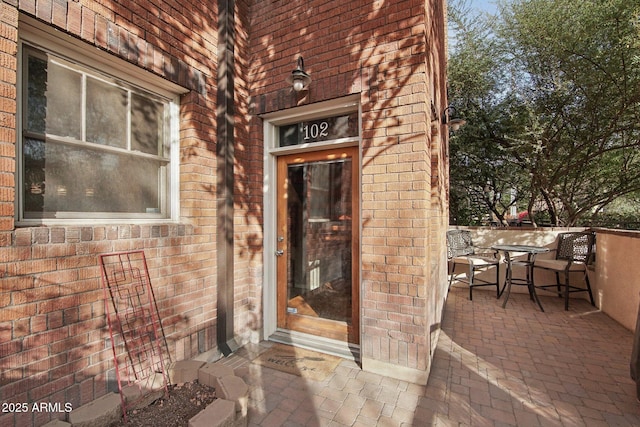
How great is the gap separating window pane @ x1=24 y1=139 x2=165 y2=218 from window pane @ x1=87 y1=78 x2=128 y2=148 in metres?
0.13

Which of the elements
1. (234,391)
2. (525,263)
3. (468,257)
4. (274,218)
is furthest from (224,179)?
(525,263)

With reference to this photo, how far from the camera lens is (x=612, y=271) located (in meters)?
4.52

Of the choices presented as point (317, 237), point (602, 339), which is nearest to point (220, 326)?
point (317, 237)

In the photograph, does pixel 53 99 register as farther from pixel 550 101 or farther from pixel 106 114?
pixel 550 101

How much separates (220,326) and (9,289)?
1.76m

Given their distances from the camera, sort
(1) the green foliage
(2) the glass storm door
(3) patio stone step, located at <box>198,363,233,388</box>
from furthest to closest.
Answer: (1) the green foliage
(2) the glass storm door
(3) patio stone step, located at <box>198,363,233,388</box>

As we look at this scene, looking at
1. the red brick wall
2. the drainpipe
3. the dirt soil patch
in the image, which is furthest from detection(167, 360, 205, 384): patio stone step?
the red brick wall

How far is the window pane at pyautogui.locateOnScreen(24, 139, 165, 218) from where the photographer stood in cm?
201

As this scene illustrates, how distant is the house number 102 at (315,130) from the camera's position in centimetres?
332

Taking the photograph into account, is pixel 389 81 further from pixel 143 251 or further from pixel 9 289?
pixel 9 289

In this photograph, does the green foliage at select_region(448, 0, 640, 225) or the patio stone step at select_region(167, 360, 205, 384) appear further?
the green foliage at select_region(448, 0, 640, 225)

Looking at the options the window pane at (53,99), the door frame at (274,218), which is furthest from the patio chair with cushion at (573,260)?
the window pane at (53,99)

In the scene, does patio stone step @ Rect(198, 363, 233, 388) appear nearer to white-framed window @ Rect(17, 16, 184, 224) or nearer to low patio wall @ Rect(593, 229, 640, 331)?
white-framed window @ Rect(17, 16, 184, 224)

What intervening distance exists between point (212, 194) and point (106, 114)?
3.60ft
